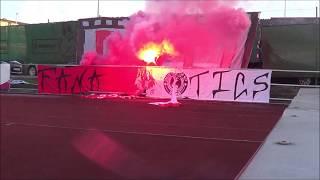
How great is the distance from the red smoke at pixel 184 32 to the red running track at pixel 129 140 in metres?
3.95

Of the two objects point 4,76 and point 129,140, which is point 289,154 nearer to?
point 129,140

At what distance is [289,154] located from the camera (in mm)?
5191

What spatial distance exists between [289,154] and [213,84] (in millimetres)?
11986

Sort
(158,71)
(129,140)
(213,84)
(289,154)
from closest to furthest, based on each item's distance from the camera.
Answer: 1. (289,154)
2. (129,140)
3. (213,84)
4. (158,71)

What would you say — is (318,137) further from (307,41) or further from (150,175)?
(307,41)

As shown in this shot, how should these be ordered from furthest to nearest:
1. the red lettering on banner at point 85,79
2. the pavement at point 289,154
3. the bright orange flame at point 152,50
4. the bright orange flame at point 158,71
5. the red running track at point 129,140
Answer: the bright orange flame at point 152,50 < the red lettering on banner at point 85,79 < the bright orange flame at point 158,71 < the red running track at point 129,140 < the pavement at point 289,154

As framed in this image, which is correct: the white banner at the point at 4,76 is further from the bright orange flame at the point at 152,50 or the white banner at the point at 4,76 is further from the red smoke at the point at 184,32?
the bright orange flame at the point at 152,50

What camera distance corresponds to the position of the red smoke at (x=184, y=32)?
1903 cm

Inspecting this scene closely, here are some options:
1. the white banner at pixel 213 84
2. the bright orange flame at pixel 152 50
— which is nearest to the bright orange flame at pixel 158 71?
the white banner at pixel 213 84

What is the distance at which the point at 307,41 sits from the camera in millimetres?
23000

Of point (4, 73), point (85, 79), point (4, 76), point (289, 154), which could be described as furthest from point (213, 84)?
point (289, 154)

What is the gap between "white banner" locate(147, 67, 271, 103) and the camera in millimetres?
16828

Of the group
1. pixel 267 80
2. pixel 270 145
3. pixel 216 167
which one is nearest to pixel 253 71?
pixel 267 80

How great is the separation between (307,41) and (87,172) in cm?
1831
